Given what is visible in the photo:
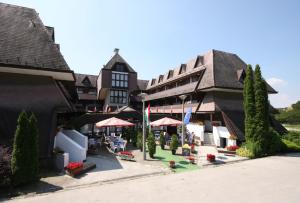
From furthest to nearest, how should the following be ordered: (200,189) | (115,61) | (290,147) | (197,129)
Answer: (115,61), (197,129), (290,147), (200,189)

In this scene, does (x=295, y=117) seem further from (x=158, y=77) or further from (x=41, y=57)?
(x=41, y=57)

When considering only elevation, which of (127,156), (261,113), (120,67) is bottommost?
(127,156)

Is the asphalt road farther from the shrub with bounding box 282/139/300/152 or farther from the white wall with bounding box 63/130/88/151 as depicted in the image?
the shrub with bounding box 282/139/300/152

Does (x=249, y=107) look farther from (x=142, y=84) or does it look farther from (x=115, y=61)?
(x=142, y=84)

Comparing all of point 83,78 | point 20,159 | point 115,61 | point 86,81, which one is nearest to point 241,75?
point 115,61

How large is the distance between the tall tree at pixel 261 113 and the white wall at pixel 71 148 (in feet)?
47.7

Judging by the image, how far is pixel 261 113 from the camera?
684 inches

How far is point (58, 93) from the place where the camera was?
1377 centimetres

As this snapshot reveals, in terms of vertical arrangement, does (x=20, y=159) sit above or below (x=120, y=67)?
below

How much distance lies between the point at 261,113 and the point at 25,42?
19.5 m

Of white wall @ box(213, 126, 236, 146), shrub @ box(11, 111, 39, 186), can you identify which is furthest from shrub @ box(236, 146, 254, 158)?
shrub @ box(11, 111, 39, 186)

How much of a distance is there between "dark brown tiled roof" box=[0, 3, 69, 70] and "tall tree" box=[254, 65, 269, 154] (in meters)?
16.3

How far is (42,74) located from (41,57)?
52.8 inches

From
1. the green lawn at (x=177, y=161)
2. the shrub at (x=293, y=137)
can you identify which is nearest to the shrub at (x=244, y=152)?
the green lawn at (x=177, y=161)
